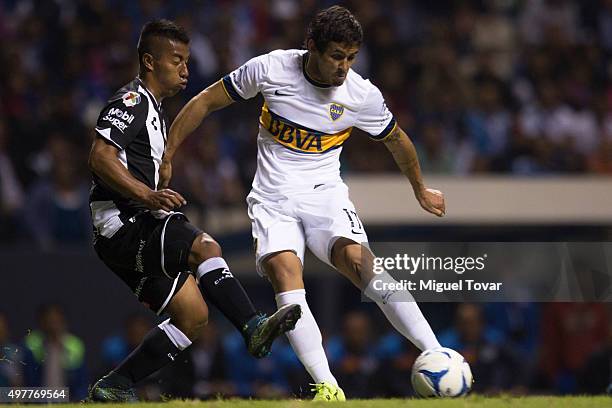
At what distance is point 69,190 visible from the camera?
1191 centimetres

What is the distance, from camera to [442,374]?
665 cm

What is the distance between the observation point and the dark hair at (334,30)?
6.76 m

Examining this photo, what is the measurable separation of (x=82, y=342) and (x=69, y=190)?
1.57m

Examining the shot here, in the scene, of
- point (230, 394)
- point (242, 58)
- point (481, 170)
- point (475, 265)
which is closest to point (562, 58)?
point (481, 170)

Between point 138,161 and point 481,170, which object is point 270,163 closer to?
point 138,161

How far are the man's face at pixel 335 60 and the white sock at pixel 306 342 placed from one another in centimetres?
128

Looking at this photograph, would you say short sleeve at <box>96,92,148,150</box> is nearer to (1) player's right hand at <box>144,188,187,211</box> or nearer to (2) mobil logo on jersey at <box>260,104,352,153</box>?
(1) player's right hand at <box>144,188,187,211</box>

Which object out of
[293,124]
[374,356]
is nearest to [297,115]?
[293,124]

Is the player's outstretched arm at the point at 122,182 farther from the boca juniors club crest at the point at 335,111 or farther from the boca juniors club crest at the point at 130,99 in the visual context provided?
the boca juniors club crest at the point at 335,111

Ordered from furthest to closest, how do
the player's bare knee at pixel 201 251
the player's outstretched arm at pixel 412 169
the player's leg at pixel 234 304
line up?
the player's outstretched arm at pixel 412 169 < the player's bare knee at pixel 201 251 < the player's leg at pixel 234 304

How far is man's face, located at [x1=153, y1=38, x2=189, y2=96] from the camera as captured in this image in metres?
6.91

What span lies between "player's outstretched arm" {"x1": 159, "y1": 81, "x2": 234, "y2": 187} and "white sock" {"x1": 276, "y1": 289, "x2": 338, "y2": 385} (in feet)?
3.24

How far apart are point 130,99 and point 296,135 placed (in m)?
1.06

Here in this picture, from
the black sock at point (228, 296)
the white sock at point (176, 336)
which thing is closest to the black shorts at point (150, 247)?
the black sock at point (228, 296)
